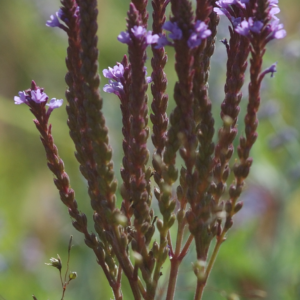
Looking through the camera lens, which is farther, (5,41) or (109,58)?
(5,41)

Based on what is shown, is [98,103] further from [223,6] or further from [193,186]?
[223,6]

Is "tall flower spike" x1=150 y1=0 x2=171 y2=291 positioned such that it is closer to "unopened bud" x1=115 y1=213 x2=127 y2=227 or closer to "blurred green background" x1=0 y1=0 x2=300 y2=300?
"unopened bud" x1=115 y1=213 x2=127 y2=227

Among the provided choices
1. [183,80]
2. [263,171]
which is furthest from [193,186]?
[263,171]

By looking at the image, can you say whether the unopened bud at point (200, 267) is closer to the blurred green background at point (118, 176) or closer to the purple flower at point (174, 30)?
the purple flower at point (174, 30)

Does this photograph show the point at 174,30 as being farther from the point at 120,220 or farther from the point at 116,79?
the point at 120,220

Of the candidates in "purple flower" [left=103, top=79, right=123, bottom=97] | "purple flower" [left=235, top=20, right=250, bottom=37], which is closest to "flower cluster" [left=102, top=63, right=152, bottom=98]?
"purple flower" [left=103, top=79, right=123, bottom=97]

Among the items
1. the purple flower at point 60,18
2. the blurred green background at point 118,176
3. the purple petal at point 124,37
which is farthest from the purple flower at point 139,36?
the blurred green background at point 118,176
